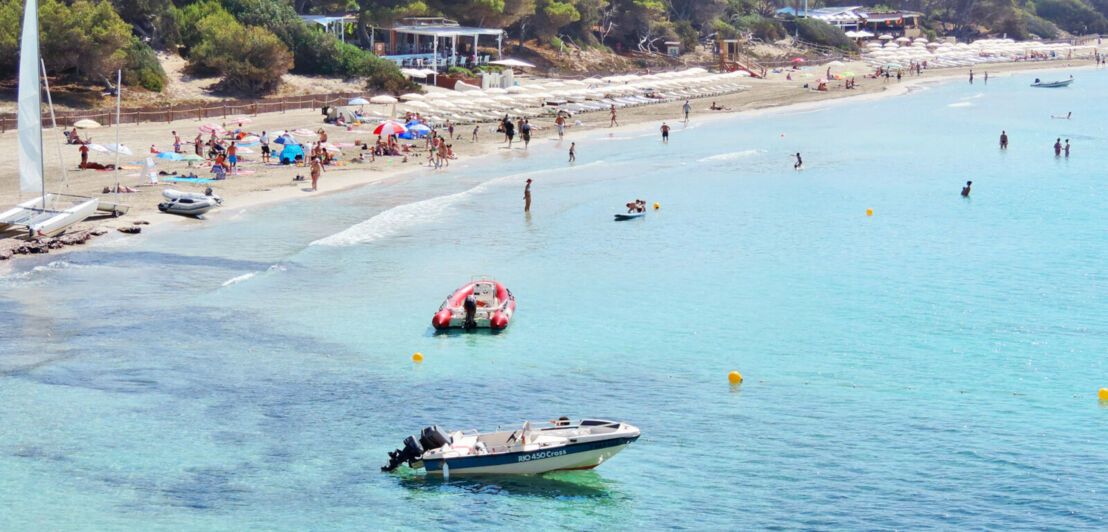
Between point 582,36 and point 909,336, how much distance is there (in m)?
84.2

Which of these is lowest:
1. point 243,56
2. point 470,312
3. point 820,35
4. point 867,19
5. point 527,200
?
point 470,312

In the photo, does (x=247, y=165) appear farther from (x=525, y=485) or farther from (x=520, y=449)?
(x=520, y=449)

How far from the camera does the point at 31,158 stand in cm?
3659

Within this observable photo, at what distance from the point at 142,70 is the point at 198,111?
23.5 ft

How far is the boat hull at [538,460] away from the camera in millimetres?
19875

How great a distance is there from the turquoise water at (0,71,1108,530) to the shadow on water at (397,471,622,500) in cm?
7

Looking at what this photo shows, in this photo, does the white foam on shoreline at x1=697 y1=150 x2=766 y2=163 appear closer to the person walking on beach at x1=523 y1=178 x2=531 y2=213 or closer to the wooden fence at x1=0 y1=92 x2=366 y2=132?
the person walking on beach at x1=523 y1=178 x2=531 y2=213

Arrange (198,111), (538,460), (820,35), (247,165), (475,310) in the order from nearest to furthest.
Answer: (538,460)
(475,310)
(247,165)
(198,111)
(820,35)

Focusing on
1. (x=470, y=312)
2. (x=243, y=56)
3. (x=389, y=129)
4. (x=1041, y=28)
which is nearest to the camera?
(x=470, y=312)

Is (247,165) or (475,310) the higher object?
(247,165)

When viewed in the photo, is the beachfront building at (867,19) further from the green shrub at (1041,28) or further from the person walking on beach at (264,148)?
the person walking on beach at (264,148)

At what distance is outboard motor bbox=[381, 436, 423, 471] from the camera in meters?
20.2

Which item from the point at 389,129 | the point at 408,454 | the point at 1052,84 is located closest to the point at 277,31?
the point at 389,129

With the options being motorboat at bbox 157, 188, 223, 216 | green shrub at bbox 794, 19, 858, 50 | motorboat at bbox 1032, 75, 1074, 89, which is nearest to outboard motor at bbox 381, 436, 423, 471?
motorboat at bbox 157, 188, 223, 216
